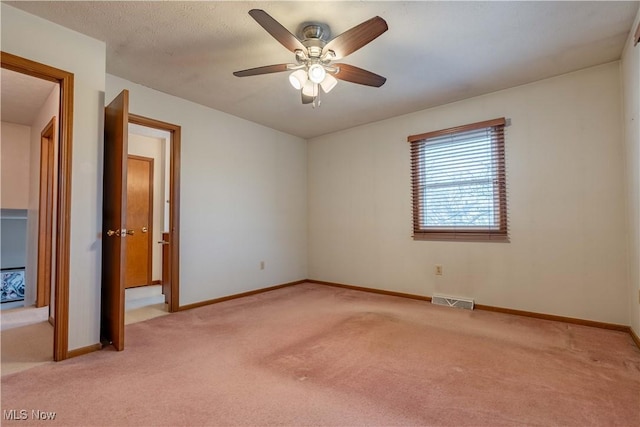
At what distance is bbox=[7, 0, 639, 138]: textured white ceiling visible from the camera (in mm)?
2057

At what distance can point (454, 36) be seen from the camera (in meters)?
2.35

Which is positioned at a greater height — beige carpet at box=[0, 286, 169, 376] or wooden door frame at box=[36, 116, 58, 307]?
wooden door frame at box=[36, 116, 58, 307]

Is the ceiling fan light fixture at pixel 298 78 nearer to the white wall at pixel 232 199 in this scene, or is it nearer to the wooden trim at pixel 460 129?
the white wall at pixel 232 199

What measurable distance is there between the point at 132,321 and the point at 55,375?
1.17m

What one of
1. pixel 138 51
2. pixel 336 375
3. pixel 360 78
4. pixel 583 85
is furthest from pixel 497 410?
pixel 138 51

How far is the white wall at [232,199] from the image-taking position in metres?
3.51

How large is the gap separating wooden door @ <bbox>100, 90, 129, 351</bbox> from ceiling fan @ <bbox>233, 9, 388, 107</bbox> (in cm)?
101

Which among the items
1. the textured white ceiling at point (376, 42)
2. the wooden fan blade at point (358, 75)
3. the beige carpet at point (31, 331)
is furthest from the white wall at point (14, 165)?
the wooden fan blade at point (358, 75)

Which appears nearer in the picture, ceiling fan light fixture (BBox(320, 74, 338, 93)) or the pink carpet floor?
the pink carpet floor

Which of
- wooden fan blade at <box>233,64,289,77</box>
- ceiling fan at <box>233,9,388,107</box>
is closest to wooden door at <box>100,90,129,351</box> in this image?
wooden fan blade at <box>233,64,289,77</box>

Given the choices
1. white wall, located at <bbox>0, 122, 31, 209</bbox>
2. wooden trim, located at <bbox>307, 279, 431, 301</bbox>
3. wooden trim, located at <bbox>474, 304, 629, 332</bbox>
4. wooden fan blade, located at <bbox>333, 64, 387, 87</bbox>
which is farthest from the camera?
white wall, located at <bbox>0, 122, 31, 209</bbox>

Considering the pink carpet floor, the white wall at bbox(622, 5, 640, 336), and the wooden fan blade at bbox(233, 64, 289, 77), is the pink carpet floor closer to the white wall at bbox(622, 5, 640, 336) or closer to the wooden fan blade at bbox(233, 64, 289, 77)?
the white wall at bbox(622, 5, 640, 336)

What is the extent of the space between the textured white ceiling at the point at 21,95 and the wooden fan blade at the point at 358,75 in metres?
2.88

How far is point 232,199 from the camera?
4.04 m
